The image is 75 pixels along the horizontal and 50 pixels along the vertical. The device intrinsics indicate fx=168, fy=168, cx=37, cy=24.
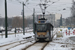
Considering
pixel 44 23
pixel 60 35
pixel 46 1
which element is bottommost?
pixel 60 35

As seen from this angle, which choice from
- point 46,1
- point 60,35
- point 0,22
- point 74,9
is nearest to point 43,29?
point 46,1

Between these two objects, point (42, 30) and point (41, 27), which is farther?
point (41, 27)

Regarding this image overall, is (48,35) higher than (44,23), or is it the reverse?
(44,23)

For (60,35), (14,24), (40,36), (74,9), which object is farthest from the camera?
(14,24)

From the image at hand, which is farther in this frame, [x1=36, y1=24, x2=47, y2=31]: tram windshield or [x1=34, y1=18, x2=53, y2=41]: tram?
[x1=36, y1=24, x2=47, y2=31]: tram windshield

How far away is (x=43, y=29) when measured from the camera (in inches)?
821

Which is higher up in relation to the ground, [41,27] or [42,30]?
[41,27]

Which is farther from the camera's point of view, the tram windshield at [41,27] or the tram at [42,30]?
the tram windshield at [41,27]

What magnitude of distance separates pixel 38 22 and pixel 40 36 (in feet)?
5.93

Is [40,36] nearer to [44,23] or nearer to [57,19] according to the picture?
[44,23]

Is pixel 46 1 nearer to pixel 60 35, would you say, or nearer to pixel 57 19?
pixel 60 35

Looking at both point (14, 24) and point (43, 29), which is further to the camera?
point (14, 24)

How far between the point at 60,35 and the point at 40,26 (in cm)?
1296

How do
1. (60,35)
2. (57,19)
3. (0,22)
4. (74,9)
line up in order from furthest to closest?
(57,19) → (0,22) → (74,9) → (60,35)
